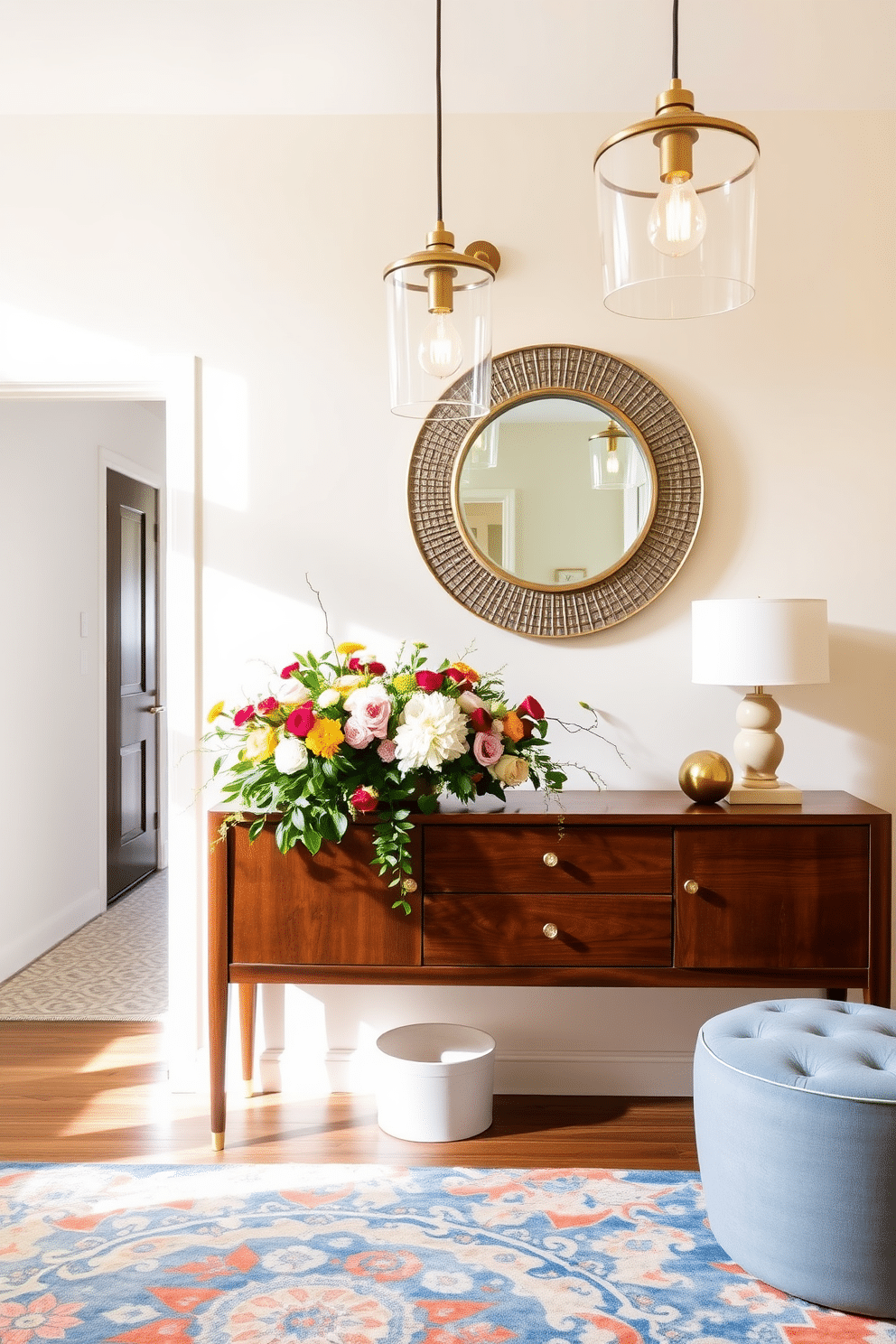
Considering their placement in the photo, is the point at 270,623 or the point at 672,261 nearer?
the point at 672,261

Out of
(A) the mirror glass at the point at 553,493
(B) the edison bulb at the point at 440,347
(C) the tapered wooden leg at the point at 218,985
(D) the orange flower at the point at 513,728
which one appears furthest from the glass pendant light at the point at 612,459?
(C) the tapered wooden leg at the point at 218,985

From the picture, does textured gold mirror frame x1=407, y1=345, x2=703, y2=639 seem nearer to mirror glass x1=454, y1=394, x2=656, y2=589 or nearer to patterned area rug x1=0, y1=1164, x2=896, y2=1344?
mirror glass x1=454, y1=394, x2=656, y2=589

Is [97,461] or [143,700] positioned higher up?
[97,461]

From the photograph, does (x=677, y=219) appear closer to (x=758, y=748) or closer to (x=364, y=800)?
(x=364, y=800)

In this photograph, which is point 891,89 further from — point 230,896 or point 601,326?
point 230,896

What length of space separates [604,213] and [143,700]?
441cm

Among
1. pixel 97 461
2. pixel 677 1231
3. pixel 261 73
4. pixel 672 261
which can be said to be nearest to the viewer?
pixel 672 261

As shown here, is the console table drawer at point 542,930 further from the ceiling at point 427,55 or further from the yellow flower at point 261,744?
the ceiling at point 427,55

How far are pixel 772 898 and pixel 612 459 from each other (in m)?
1.26

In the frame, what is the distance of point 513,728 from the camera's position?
2.40 metres

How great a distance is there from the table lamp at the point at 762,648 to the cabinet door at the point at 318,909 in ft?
2.97

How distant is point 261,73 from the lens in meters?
2.67

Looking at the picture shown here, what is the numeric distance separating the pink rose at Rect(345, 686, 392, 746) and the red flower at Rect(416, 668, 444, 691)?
9 cm

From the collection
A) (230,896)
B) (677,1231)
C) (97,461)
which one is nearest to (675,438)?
(230,896)
